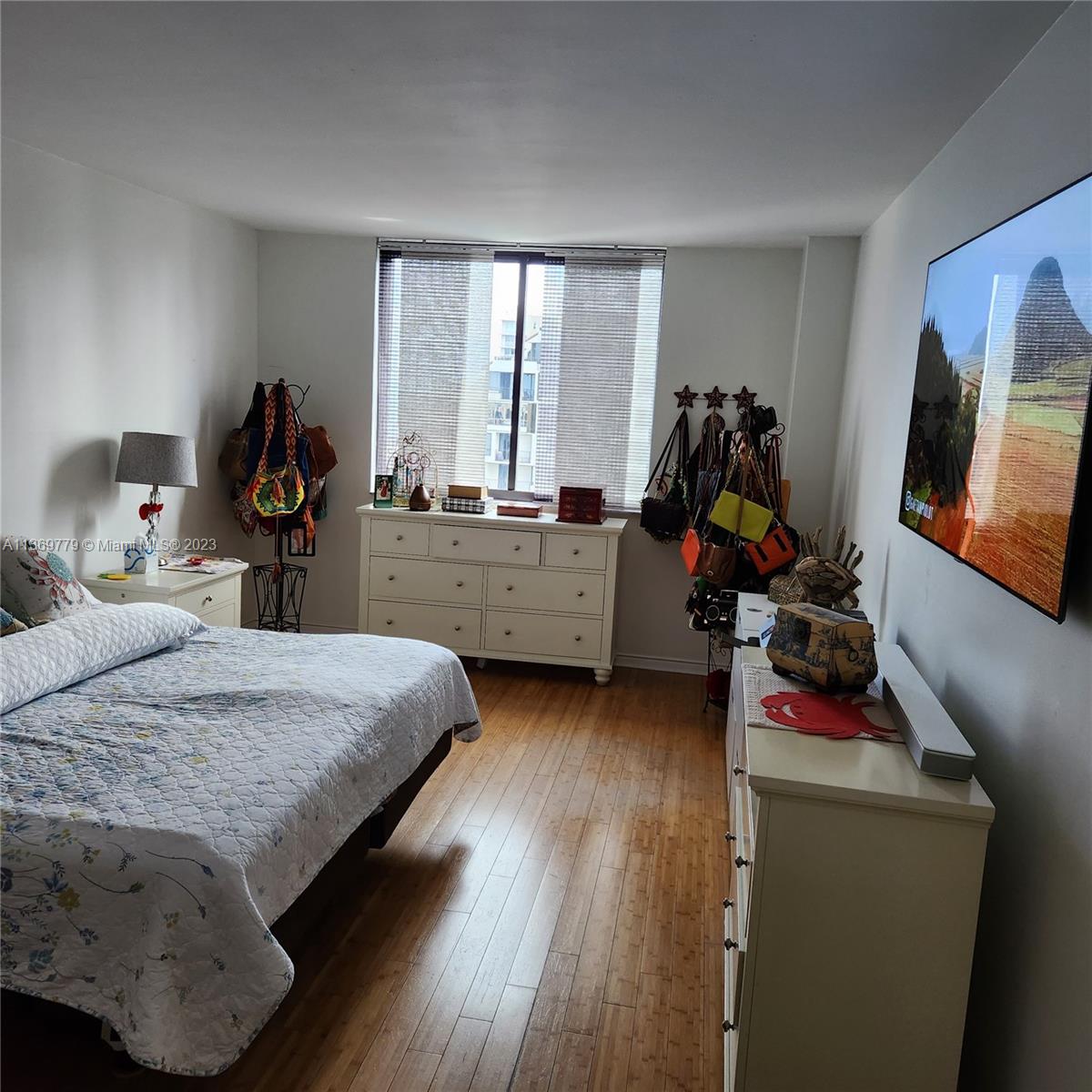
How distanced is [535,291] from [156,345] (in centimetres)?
202

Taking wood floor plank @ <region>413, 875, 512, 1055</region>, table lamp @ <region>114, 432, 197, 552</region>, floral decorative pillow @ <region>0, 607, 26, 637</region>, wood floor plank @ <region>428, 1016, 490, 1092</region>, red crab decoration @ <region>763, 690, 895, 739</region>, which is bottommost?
wood floor plank @ <region>413, 875, 512, 1055</region>

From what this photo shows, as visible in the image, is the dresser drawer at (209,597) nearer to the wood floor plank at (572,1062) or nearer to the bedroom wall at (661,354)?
the bedroom wall at (661,354)

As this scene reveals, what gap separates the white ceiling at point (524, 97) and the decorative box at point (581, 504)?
1461 millimetres

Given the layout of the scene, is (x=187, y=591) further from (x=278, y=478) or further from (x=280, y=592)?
(x=280, y=592)

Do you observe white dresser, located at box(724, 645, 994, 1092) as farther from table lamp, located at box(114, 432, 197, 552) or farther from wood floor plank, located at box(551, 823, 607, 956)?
table lamp, located at box(114, 432, 197, 552)

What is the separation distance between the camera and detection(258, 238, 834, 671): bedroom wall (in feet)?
16.1

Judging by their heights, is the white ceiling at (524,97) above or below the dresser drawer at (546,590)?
above

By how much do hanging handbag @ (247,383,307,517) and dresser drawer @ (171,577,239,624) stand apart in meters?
0.62

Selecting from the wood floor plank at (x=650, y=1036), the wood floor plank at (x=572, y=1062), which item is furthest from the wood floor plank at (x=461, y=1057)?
the wood floor plank at (x=650, y=1036)

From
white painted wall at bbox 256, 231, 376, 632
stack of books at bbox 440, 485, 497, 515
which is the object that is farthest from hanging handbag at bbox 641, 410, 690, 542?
white painted wall at bbox 256, 231, 376, 632

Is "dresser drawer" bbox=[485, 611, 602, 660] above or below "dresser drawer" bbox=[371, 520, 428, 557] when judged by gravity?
below

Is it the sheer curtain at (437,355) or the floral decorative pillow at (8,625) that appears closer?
the floral decorative pillow at (8,625)

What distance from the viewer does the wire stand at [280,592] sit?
5141 mm

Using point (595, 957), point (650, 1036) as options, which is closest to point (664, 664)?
point (595, 957)
